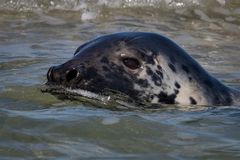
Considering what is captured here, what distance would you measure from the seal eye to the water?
36cm

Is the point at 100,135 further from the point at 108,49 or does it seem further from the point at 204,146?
the point at 108,49

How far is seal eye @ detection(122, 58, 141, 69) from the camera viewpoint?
480cm

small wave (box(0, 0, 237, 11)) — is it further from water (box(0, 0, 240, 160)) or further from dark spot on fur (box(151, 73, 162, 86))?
dark spot on fur (box(151, 73, 162, 86))

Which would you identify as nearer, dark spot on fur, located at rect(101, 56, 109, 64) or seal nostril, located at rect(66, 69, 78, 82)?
seal nostril, located at rect(66, 69, 78, 82)

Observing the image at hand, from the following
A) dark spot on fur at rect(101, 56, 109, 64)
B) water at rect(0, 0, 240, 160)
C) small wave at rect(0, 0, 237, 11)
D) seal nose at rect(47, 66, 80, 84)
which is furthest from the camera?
small wave at rect(0, 0, 237, 11)

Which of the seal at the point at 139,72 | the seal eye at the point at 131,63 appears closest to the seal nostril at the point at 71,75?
the seal at the point at 139,72

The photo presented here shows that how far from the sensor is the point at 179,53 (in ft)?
16.3

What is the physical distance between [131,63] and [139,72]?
8 cm

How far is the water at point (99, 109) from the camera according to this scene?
3684 millimetres

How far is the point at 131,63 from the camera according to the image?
4.81m

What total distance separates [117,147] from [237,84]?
10.5ft

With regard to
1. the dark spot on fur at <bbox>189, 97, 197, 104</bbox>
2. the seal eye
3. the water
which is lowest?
the water

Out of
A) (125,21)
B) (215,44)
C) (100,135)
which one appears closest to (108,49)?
(100,135)

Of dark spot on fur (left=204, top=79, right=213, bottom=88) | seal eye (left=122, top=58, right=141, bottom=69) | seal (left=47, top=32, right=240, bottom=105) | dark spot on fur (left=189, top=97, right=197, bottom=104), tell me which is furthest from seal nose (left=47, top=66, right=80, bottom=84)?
dark spot on fur (left=204, top=79, right=213, bottom=88)
